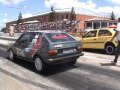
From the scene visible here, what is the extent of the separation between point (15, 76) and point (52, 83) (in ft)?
5.60

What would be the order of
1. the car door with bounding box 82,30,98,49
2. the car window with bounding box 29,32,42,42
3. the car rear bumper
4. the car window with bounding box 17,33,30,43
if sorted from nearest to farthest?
the car rear bumper → the car window with bounding box 29,32,42,42 → the car window with bounding box 17,33,30,43 → the car door with bounding box 82,30,98,49

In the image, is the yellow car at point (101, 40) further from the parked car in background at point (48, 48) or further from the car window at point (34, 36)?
the car window at point (34, 36)

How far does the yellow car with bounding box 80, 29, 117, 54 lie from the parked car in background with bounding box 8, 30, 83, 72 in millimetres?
4394

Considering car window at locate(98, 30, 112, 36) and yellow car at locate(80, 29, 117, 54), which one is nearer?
yellow car at locate(80, 29, 117, 54)

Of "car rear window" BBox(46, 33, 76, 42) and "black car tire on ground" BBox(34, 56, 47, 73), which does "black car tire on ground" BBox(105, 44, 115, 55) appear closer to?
"car rear window" BBox(46, 33, 76, 42)

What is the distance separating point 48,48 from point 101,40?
243 inches

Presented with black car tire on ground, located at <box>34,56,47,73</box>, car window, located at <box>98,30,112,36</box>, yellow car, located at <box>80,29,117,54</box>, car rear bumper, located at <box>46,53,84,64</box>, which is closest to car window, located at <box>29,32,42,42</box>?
black car tire on ground, located at <box>34,56,47,73</box>

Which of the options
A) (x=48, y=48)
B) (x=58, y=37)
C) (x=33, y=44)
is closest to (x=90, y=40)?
(x=58, y=37)

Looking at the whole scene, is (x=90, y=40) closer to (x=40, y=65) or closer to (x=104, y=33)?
(x=104, y=33)

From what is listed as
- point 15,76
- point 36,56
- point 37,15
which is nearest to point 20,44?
point 36,56

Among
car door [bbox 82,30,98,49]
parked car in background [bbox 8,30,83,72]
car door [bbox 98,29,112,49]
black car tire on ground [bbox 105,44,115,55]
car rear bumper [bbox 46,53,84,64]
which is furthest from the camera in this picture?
car door [bbox 82,30,98,49]

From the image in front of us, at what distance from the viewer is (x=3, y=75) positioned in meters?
9.77

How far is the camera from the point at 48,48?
9.58m

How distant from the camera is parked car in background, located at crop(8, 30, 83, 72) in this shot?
9.59 meters
